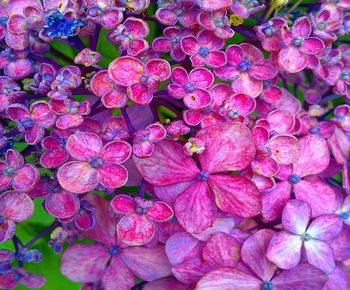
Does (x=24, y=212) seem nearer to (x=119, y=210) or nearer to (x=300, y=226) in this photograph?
(x=119, y=210)

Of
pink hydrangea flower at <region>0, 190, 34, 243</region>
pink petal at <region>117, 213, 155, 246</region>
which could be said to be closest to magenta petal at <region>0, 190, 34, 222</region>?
pink hydrangea flower at <region>0, 190, 34, 243</region>

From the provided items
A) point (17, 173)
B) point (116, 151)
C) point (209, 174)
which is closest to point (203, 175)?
point (209, 174)

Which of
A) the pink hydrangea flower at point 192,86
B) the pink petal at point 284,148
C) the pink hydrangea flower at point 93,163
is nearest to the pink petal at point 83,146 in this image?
the pink hydrangea flower at point 93,163

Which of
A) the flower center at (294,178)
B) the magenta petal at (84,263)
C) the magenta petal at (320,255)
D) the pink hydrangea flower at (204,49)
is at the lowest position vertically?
the magenta petal at (84,263)

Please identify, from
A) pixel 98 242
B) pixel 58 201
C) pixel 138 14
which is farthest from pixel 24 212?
pixel 138 14

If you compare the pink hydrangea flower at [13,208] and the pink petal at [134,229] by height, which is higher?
the pink petal at [134,229]

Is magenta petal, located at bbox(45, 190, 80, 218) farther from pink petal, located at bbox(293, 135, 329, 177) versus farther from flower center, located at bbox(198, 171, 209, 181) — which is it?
pink petal, located at bbox(293, 135, 329, 177)

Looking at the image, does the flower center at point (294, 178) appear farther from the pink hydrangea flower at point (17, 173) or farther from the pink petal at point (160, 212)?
the pink hydrangea flower at point (17, 173)
